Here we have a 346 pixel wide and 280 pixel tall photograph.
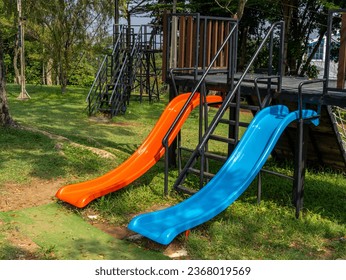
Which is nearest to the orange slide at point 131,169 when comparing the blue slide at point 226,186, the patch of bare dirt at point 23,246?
the patch of bare dirt at point 23,246

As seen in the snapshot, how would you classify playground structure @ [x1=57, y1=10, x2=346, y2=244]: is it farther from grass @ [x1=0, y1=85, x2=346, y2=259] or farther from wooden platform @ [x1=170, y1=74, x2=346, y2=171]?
grass @ [x1=0, y1=85, x2=346, y2=259]

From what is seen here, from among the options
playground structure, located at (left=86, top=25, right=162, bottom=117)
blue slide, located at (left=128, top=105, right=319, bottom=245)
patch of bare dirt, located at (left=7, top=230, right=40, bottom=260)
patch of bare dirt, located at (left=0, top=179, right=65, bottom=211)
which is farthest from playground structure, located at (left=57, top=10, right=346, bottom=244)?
playground structure, located at (left=86, top=25, right=162, bottom=117)

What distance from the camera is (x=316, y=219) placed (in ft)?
21.2

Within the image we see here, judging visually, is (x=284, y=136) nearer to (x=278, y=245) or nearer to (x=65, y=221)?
(x=278, y=245)

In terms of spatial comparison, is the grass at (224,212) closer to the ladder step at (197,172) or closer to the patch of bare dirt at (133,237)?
the patch of bare dirt at (133,237)

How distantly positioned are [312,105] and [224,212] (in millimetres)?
2894

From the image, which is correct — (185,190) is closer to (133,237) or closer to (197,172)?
(197,172)

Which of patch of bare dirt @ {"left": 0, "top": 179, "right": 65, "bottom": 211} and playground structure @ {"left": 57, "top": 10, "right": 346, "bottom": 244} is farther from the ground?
playground structure @ {"left": 57, "top": 10, "right": 346, "bottom": 244}

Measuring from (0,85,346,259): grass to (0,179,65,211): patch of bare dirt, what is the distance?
0.22 meters

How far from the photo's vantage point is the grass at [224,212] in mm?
5484

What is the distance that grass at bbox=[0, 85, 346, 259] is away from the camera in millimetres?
5484

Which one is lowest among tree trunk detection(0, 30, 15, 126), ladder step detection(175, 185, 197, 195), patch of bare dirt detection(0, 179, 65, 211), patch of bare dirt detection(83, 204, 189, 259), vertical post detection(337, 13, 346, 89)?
patch of bare dirt detection(83, 204, 189, 259)

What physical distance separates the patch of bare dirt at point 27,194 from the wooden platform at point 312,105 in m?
2.90
